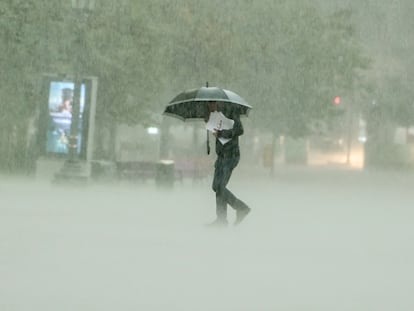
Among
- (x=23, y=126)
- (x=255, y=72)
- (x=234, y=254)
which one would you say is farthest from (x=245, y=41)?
(x=234, y=254)

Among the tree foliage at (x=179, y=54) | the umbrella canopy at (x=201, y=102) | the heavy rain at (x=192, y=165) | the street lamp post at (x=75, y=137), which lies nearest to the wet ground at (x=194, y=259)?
the heavy rain at (x=192, y=165)

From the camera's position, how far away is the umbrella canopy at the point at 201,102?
11.8 meters

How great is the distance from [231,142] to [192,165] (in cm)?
1924

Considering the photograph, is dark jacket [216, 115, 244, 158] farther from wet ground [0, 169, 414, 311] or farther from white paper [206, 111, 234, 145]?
wet ground [0, 169, 414, 311]

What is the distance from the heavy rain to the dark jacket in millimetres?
53

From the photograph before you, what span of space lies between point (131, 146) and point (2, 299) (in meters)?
30.6

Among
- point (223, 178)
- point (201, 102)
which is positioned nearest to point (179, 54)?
point (201, 102)

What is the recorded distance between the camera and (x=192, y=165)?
101 feet

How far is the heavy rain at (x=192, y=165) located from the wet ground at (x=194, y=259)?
3 centimetres

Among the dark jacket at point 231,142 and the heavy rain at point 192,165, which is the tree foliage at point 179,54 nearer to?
the heavy rain at point 192,165

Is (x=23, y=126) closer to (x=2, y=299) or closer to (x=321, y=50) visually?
(x=321, y=50)

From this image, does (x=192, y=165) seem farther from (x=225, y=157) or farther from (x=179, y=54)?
(x=225, y=157)

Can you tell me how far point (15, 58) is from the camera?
2481 centimetres

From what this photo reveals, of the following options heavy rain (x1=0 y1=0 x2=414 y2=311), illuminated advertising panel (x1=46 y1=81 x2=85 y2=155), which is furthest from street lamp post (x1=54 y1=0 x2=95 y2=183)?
illuminated advertising panel (x1=46 y1=81 x2=85 y2=155)
